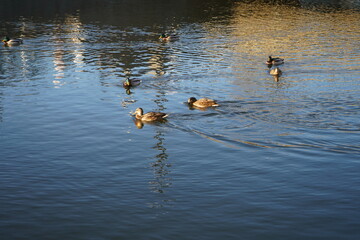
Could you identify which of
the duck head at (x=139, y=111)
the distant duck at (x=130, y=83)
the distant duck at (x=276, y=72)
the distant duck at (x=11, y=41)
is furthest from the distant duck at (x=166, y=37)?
the duck head at (x=139, y=111)

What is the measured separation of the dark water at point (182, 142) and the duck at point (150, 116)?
1.27 ft

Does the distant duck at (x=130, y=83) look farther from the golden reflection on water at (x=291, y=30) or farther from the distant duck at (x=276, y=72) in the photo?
the golden reflection on water at (x=291, y=30)

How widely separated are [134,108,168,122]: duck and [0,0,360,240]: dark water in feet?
1.27

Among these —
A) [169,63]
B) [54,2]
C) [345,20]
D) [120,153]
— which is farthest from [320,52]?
[54,2]

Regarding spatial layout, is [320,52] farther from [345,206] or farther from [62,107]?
[345,206]

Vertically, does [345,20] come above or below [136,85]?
above

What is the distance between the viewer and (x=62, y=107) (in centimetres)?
2862

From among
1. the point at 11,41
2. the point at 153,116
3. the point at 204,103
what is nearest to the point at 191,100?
the point at 204,103

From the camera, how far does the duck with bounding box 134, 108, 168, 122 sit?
25.3 m

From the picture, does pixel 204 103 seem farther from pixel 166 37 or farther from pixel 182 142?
pixel 166 37

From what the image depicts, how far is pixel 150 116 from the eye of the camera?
25.3m

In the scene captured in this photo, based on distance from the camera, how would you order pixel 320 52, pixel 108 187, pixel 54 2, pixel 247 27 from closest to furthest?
pixel 108 187
pixel 320 52
pixel 247 27
pixel 54 2

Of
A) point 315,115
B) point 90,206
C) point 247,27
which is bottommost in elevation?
point 90,206

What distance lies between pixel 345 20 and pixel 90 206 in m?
49.0
